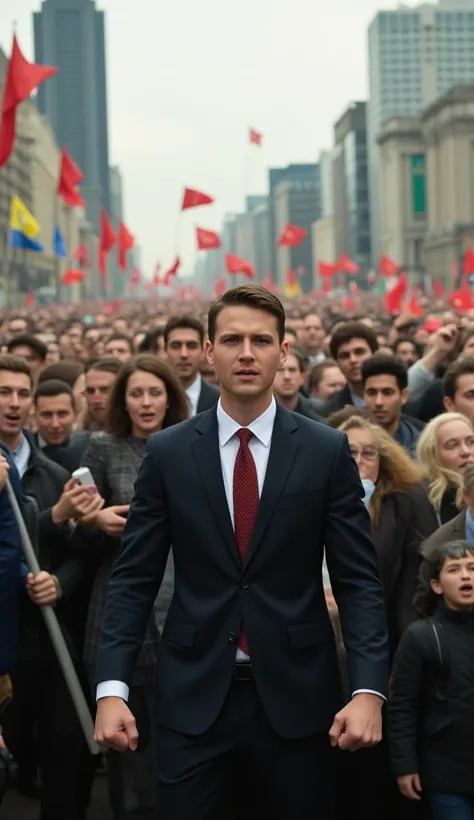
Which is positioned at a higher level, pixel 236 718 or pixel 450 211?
pixel 450 211

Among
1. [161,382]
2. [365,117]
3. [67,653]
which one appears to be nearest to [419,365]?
[161,382]

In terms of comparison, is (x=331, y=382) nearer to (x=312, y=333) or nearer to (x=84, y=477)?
(x=312, y=333)

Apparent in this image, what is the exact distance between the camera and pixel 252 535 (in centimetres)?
358

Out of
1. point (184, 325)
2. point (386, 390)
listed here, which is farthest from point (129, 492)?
point (184, 325)

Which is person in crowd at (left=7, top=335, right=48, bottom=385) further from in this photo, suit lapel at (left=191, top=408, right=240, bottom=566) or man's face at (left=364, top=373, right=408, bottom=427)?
suit lapel at (left=191, top=408, right=240, bottom=566)

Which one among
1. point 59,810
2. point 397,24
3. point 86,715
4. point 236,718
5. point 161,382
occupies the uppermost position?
point 397,24

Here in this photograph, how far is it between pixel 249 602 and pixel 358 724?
0.39 m

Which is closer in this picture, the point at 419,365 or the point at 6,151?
the point at 419,365

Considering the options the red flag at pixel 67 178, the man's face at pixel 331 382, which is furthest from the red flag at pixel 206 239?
the man's face at pixel 331 382

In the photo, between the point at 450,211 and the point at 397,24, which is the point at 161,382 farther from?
the point at 397,24

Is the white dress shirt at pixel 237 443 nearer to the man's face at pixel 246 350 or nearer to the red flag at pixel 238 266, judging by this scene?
the man's face at pixel 246 350

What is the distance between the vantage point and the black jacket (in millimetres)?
4691

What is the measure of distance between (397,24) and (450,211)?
7982 centimetres

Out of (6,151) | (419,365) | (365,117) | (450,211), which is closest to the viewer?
(419,365)
